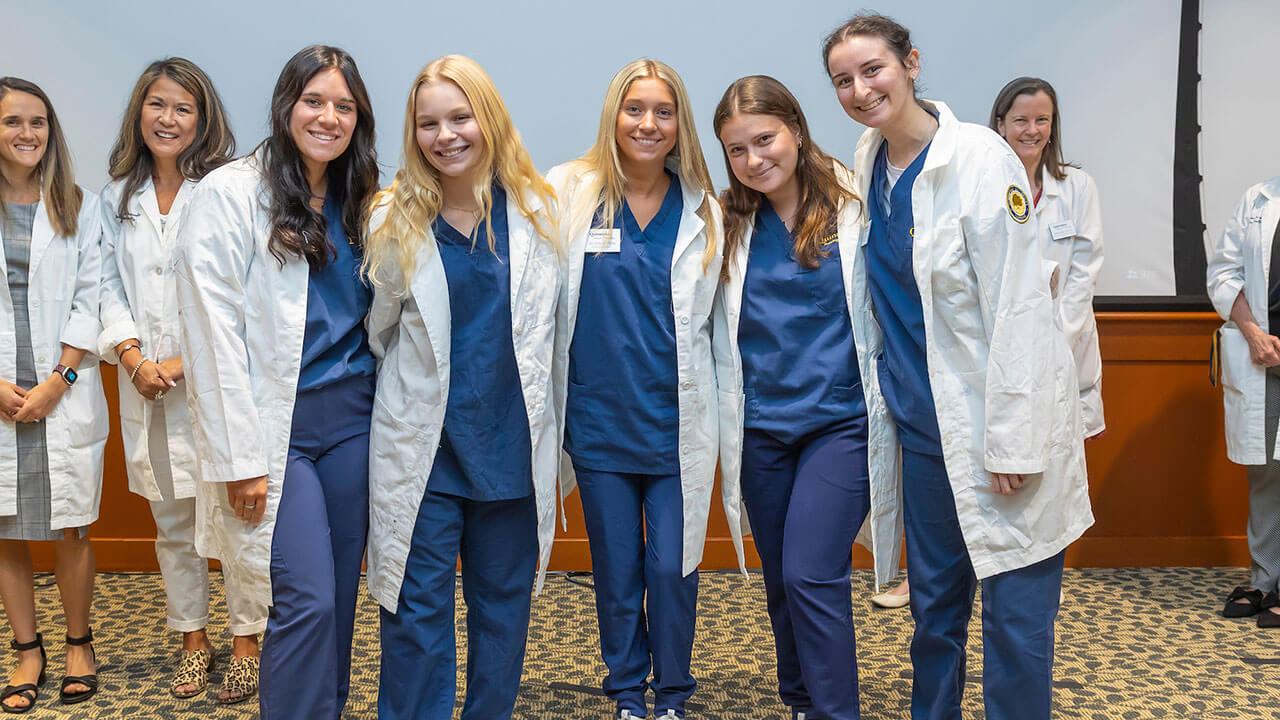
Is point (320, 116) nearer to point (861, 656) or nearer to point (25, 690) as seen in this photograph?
point (25, 690)

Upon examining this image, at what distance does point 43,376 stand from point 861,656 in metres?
2.56

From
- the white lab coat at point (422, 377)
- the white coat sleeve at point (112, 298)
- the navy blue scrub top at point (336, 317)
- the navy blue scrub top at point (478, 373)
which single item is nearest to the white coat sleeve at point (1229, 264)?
the white lab coat at point (422, 377)

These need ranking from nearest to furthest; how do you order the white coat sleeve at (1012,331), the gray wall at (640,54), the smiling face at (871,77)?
the white coat sleeve at (1012,331) → the smiling face at (871,77) → the gray wall at (640,54)

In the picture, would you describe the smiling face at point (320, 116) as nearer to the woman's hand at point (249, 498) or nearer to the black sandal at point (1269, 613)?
the woman's hand at point (249, 498)

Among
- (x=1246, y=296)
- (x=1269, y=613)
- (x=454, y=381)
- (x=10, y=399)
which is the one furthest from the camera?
(x=1246, y=296)

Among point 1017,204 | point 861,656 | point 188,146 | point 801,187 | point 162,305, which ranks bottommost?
point 861,656

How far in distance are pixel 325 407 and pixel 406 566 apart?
40 centimetres

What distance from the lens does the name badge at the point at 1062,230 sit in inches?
134

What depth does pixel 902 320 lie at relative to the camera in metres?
2.12

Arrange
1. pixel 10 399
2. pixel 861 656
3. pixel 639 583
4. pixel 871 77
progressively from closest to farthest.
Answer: pixel 871 77
pixel 639 583
pixel 10 399
pixel 861 656

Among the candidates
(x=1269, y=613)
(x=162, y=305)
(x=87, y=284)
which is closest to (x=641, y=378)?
(x=162, y=305)

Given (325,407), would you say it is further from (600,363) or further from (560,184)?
(560,184)

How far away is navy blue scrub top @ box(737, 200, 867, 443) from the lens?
7.27 feet

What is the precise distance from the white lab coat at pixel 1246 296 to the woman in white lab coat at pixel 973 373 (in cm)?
183
